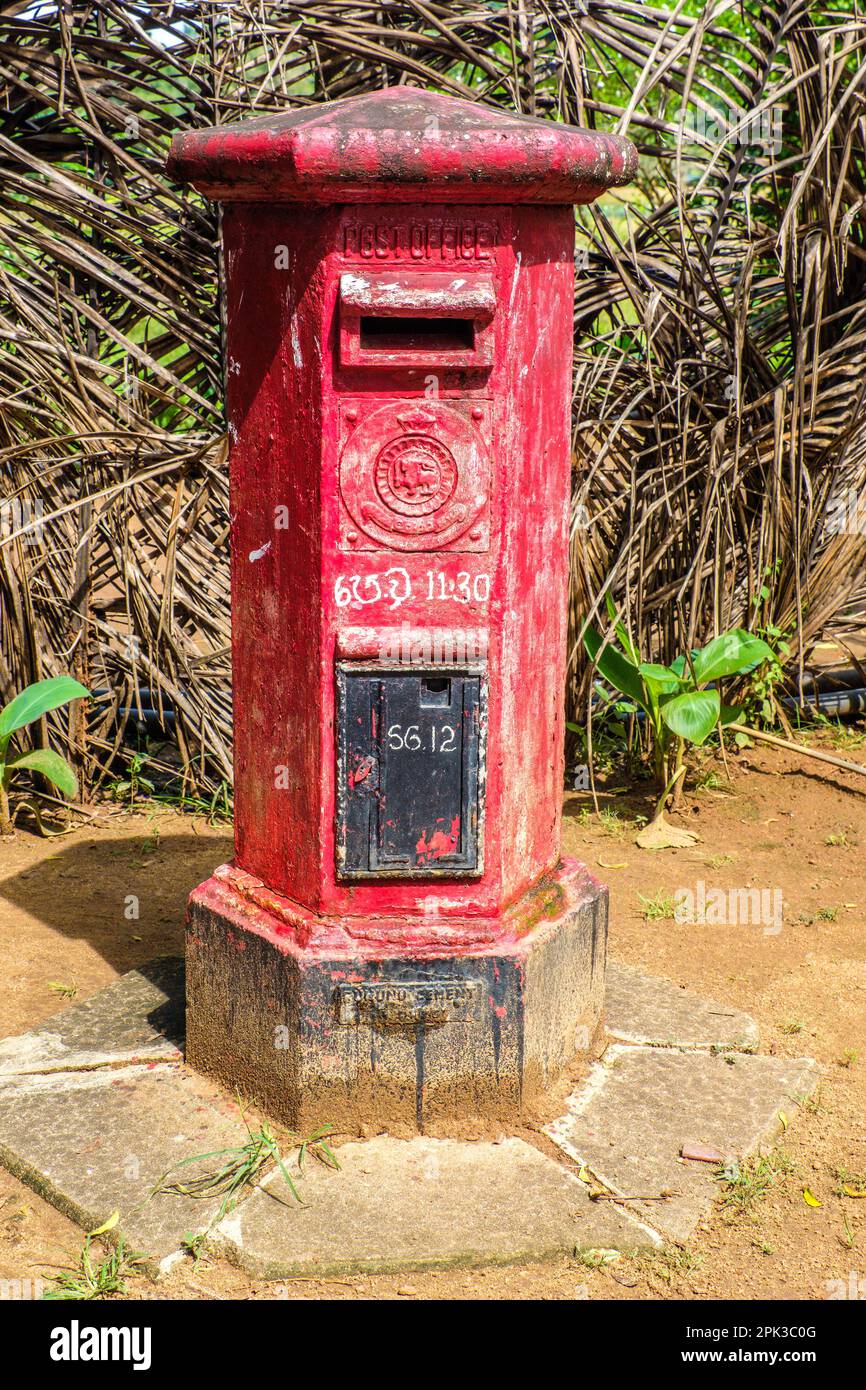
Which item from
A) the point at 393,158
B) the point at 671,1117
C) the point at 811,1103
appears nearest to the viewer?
the point at 393,158

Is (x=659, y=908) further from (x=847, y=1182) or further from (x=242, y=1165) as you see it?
(x=242, y=1165)

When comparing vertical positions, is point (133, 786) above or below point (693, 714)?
below

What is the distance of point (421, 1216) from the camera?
267cm

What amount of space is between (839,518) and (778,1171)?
3001 millimetres

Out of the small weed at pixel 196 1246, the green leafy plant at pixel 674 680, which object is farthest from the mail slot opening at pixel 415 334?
the green leafy plant at pixel 674 680

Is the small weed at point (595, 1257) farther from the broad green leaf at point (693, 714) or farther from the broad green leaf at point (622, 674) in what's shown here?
the broad green leaf at point (622, 674)

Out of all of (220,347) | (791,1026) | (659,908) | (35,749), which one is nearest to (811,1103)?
(791,1026)

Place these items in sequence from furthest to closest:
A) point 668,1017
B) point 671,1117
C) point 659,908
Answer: point 659,908
point 668,1017
point 671,1117

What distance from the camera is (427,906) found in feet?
9.50

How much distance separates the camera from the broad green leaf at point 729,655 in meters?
4.70

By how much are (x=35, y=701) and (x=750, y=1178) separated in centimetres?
279

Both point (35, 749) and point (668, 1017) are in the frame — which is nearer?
point (668, 1017)

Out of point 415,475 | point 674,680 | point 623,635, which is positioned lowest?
point 674,680

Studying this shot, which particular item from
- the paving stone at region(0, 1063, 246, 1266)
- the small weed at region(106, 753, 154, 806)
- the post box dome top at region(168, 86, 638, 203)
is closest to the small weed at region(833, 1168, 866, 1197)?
the paving stone at region(0, 1063, 246, 1266)
